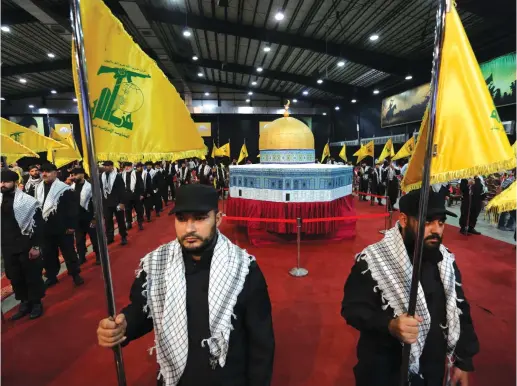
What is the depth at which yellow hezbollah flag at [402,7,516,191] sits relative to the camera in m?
1.55

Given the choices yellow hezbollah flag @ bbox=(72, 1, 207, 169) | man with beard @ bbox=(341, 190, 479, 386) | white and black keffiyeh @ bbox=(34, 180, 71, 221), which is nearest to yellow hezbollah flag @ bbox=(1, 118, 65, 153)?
white and black keffiyeh @ bbox=(34, 180, 71, 221)

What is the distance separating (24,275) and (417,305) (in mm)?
4400

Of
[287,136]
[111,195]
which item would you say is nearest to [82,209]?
[111,195]

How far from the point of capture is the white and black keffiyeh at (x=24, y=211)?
3.49 m

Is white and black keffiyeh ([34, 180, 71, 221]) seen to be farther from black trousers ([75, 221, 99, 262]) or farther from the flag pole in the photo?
the flag pole

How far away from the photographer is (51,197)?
4.31m

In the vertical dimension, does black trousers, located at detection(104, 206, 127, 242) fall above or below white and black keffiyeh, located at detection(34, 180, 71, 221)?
below

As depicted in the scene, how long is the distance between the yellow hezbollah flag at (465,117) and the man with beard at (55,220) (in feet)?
15.8

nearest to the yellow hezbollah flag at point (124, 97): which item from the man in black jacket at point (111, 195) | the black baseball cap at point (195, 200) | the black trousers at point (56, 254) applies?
the black baseball cap at point (195, 200)

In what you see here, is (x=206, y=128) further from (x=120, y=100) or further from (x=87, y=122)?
(x=87, y=122)

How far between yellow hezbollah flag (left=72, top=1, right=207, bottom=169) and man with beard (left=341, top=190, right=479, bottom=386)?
1438 millimetres

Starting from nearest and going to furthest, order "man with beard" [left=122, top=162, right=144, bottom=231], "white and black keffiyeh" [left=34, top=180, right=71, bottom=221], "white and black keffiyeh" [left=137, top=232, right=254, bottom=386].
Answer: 1. "white and black keffiyeh" [left=137, top=232, right=254, bottom=386]
2. "white and black keffiyeh" [left=34, top=180, right=71, bottom=221]
3. "man with beard" [left=122, top=162, right=144, bottom=231]

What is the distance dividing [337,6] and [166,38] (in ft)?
24.7

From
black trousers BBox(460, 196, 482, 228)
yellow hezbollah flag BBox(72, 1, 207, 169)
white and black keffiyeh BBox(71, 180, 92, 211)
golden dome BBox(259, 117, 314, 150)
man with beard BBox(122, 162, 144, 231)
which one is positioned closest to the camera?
yellow hezbollah flag BBox(72, 1, 207, 169)
